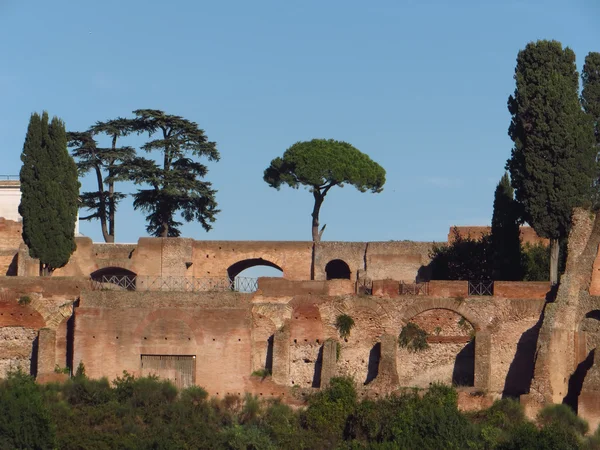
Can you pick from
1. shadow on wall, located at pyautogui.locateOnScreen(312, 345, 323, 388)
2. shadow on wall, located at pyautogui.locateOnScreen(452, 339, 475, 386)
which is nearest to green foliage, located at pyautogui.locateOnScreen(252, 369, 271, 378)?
shadow on wall, located at pyautogui.locateOnScreen(312, 345, 323, 388)

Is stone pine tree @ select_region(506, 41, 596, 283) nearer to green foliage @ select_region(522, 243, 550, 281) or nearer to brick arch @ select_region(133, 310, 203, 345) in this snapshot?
green foliage @ select_region(522, 243, 550, 281)

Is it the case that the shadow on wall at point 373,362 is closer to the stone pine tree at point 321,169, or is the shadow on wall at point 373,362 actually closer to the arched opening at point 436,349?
the arched opening at point 436,349

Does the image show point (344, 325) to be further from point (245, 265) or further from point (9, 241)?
point (9, 241)

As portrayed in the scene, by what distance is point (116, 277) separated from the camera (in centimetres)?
4784

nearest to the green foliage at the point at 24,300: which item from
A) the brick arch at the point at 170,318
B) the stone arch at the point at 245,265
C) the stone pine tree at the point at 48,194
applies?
the stone pine tree at the point at 48,194

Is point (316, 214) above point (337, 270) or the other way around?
above

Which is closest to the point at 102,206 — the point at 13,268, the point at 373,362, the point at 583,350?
the point at 13,268

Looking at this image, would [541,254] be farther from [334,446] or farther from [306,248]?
[334,446]

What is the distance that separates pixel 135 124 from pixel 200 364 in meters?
11.2

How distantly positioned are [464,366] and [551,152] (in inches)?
228

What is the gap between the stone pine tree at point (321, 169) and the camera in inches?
1986

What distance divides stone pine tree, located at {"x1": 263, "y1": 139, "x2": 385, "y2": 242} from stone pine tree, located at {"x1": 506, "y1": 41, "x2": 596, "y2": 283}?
6.77 metres

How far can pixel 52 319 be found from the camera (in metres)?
43.7

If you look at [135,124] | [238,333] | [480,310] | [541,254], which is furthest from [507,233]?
[135,124]
